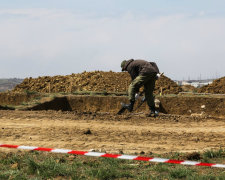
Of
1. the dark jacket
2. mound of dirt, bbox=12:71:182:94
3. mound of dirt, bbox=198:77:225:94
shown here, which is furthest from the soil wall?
mound of dirt, bbox=198:77:225:94

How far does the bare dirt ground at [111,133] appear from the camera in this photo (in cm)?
762

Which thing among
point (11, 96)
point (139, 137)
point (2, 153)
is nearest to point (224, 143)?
point (139, 137)

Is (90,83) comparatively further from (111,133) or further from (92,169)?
(92,169)

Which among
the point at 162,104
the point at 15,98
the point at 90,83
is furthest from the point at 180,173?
the point at 90,83

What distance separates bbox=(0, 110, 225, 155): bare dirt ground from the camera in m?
7.62

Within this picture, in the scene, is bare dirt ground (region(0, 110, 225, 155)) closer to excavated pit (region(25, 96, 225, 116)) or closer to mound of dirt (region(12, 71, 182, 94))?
excavated pit (region(25, 96, 225, 116))

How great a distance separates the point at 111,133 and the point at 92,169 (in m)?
3.85

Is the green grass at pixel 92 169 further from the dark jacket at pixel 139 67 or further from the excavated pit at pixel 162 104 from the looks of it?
the excavated pit at pixel 162 104

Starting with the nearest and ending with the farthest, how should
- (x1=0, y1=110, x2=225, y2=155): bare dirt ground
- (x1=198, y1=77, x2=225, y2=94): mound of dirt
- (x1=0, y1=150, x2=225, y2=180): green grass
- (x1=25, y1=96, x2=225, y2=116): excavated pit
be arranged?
1. (x1=0, y1=150, x2=225, y2=180): green grass
2. (x1=0, y1=110, x2=225, y2=155): bare dirt ground
3. (x1=25, y1=96, x2=225, y2=116): excavated pit
4. (x1=198, y1=77, x2=225, y2=94): mound of dirt

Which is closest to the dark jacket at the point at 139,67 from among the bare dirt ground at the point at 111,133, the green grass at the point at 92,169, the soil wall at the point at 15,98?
the bare dirt ground at the point at 111,133

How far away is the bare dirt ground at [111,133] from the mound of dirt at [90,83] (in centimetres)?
1840

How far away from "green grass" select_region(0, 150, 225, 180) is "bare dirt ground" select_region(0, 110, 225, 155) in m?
1.08

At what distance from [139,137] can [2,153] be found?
3340 millimetres

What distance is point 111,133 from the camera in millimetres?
9156
